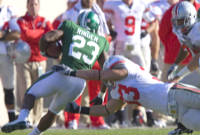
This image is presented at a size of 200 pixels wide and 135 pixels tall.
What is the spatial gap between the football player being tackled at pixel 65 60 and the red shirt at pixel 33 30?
208 cm

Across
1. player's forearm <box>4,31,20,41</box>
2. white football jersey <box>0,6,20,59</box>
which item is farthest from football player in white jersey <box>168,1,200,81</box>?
white football jersey <box>0,6,20,59</box>

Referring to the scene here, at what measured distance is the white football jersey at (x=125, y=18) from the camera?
9320 mm

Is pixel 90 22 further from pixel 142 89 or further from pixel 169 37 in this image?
pixel 169 37

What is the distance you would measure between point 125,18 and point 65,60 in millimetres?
2851

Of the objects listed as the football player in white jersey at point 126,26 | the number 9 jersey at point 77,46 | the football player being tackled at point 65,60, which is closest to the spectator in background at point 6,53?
the football player in white jersey at point 126,26

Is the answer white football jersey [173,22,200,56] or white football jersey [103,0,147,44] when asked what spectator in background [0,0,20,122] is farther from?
white football jersey [173,22,200,56]

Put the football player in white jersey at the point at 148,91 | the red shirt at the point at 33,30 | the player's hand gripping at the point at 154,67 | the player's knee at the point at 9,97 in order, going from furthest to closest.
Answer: the player's hand gripping at the point at 154,67 → the red shirt at the point at 33,30 → the player's knee at the point at 9,97 → the football player in white jersey at the point at 148,91

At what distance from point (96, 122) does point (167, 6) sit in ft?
7.88

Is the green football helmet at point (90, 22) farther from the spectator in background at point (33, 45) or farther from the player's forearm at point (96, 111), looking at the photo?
the spectator in background at point (33, 45)

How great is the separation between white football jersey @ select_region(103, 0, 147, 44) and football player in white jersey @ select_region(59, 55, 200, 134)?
3.23 metres

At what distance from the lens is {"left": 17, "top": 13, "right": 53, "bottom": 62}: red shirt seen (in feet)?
29.4

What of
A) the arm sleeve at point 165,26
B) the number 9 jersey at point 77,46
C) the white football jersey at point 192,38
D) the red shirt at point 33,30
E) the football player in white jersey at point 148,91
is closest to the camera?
the football player in white jersey at point 148,91

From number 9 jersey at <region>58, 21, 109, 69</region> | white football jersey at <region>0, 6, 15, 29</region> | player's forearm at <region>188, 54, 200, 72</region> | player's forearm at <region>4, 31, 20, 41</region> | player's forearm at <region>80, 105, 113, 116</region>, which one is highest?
white football jersey at <region>0, 6, 15, 29</region>

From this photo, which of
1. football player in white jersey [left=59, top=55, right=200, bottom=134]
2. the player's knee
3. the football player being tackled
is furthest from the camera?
the player's knee
